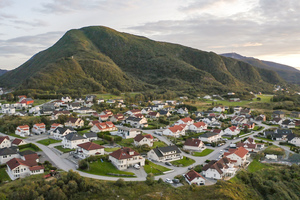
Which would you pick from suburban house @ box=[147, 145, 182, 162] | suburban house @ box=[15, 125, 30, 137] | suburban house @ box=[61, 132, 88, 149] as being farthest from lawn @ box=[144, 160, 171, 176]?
suburban house @ box=[15, 125, 30, 137]

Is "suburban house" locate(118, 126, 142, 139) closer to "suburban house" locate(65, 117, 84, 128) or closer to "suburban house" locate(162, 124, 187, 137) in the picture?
"suburban house" locate(162, 124, 187, 137)

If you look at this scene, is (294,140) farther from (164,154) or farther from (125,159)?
(125,159)

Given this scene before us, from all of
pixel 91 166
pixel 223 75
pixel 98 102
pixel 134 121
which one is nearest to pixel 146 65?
pixel 223 75

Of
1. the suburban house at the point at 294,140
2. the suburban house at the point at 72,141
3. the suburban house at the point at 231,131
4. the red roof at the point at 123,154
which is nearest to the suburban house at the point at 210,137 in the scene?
the suburban house at the point at 231,131

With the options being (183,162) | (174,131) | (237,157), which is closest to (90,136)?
(174,131)

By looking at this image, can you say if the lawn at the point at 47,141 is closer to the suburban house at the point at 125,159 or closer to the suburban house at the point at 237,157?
the suburban house at the point at 125,159

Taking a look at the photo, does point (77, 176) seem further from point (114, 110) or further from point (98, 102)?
point (98, 102)
